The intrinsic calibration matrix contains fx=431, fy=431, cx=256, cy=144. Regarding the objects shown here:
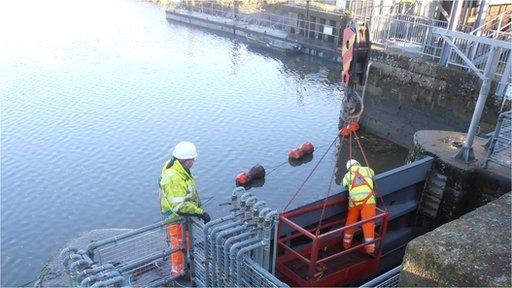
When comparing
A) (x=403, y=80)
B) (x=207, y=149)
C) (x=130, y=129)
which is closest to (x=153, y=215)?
(x=207, y=149)

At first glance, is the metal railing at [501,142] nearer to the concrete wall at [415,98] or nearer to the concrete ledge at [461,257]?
the concrete ledge at [461,257]

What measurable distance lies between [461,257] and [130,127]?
619 inches

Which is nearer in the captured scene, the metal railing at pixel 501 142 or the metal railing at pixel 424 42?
the metal railing at pixel 501 142

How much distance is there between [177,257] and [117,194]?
321 inches

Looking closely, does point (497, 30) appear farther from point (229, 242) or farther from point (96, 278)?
point (96, 278)

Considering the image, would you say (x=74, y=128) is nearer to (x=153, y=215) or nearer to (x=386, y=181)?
(x=153, y=215)

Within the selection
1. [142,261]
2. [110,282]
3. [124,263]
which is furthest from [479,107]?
[110,282]

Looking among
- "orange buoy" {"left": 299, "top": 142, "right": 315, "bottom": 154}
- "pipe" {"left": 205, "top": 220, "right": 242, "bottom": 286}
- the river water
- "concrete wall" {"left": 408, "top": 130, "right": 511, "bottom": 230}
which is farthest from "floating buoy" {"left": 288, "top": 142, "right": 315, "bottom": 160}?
"pipe" {"left": 205, "top": 220, "right": 242, "bottom": 286}

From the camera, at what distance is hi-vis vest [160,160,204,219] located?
544 centimetres

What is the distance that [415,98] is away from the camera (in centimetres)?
1542

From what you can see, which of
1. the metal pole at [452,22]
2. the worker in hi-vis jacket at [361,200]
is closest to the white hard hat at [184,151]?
the worker in hi-vis jacket at [361,200]

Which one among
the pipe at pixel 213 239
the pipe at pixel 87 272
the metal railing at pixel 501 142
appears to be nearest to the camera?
the pipe at pixel 87 272

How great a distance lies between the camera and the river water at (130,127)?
41.4ft

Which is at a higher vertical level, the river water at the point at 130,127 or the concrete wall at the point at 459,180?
the concrete wall at the point at 459,180
